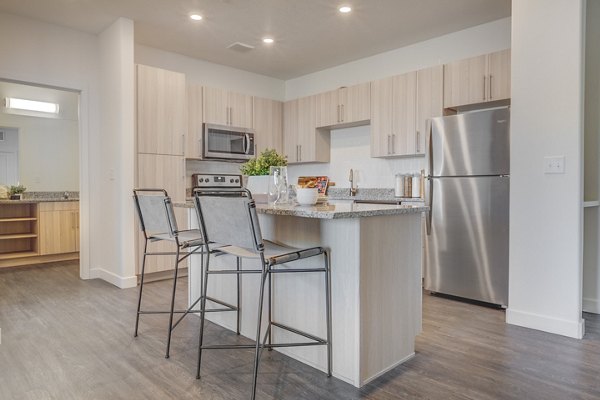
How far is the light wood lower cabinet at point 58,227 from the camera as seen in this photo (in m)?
5.23

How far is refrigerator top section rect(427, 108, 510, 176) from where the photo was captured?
312 centimetres

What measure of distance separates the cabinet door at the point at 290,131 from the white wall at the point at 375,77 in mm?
356

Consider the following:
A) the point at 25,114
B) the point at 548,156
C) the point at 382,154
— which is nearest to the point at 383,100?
the point at 382,154

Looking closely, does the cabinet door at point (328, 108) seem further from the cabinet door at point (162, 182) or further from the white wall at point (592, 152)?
the white wall at point (592, 152)

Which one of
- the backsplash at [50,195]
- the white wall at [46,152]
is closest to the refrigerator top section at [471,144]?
the backsplash at [50,195]

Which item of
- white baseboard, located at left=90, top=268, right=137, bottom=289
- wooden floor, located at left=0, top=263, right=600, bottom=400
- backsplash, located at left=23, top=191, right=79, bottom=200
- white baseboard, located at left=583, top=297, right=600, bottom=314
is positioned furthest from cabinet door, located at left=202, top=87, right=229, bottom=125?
white baseboard, located at left=583, top=297, right=600, bottom=314

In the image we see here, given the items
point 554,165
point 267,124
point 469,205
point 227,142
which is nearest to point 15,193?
point 227,142

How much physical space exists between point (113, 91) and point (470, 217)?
359cm

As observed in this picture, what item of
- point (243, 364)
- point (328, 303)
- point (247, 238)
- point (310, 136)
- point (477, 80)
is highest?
point (477, 80)

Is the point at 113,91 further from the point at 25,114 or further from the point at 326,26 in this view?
the point at 25,114

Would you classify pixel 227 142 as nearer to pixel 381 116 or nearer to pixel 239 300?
pixel 381 116

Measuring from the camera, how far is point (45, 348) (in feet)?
7.82

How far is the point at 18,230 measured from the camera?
17.5 ft

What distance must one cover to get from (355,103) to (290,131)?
3.75ft
